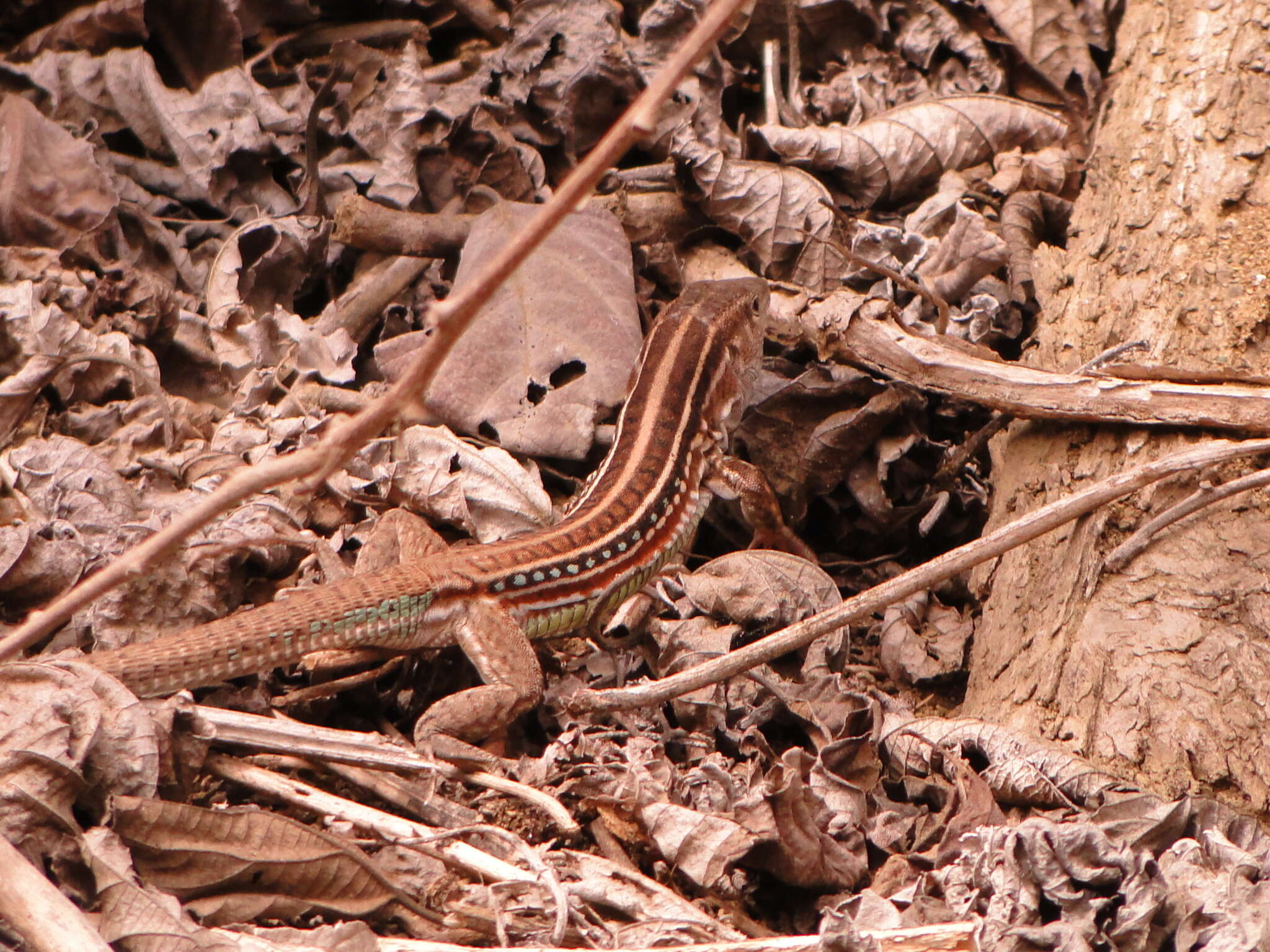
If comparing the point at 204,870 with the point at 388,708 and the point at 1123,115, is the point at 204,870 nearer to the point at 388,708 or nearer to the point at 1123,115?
the point at 388,708

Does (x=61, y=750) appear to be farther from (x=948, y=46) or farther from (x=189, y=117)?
(x=948, y=46)

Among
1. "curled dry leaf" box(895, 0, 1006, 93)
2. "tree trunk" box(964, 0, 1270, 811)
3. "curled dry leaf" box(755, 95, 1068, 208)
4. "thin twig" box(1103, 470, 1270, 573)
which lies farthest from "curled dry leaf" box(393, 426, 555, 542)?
"curled dry leaf" box(895, 0, 1006, 93)

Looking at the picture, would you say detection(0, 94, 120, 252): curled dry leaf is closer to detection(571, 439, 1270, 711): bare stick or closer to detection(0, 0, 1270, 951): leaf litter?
detection(0, 0, 1270, 951): leaf litter

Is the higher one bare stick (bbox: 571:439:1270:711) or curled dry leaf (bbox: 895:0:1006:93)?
curled dry leaf (bbox: 895:0:1006:93)

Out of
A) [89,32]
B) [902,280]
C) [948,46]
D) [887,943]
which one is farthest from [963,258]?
[89,32]

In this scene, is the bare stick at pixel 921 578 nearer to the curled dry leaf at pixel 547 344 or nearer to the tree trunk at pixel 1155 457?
the tree trunk at pixel 1155 457

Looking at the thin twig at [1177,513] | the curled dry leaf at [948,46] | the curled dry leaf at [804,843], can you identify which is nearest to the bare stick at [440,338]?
the curled dry leaf at [804,843]
